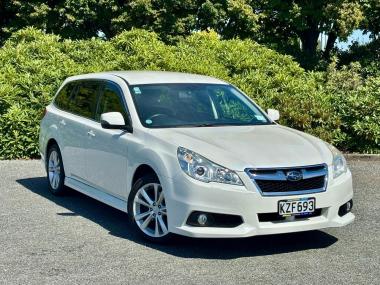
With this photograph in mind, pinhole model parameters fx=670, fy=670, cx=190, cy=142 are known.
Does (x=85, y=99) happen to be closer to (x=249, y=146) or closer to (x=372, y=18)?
(x=249, y=146)

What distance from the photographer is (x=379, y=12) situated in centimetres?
2991

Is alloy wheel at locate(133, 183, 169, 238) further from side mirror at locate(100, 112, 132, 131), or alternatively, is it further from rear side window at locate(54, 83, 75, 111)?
rear side window at locate(54, 83, 75, 111)

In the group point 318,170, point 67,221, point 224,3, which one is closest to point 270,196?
point 318,170

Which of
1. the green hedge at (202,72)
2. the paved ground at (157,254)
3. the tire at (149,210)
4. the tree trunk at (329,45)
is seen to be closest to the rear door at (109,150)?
the tire at (149,210)

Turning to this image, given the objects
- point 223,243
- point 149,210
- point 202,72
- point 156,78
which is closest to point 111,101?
point 156,78

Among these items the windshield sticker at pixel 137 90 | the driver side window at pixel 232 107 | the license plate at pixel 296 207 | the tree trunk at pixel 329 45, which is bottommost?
the tree trunk at pixel 329 45

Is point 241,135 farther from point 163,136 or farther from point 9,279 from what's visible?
point 9,279

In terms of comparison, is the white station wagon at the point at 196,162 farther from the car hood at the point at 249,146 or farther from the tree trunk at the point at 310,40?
the tree trunk at the point at 310,40

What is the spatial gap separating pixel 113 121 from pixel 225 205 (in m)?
1.60

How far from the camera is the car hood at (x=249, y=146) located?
5.77 m

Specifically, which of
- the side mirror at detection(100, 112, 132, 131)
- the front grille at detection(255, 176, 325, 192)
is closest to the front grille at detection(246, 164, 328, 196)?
the front grille at detection(255, 176, 325, 192)

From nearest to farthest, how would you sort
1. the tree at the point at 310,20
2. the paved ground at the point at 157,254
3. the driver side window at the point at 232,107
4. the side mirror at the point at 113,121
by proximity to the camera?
1. the paved ground at the point at 157,254
2. the side mirror at the point at 113,121
3. the driver side window at the point at 232,107
4. the tree at the point at 310,20

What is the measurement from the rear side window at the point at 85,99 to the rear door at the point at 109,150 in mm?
180

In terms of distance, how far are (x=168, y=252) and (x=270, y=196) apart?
1.07 metres
